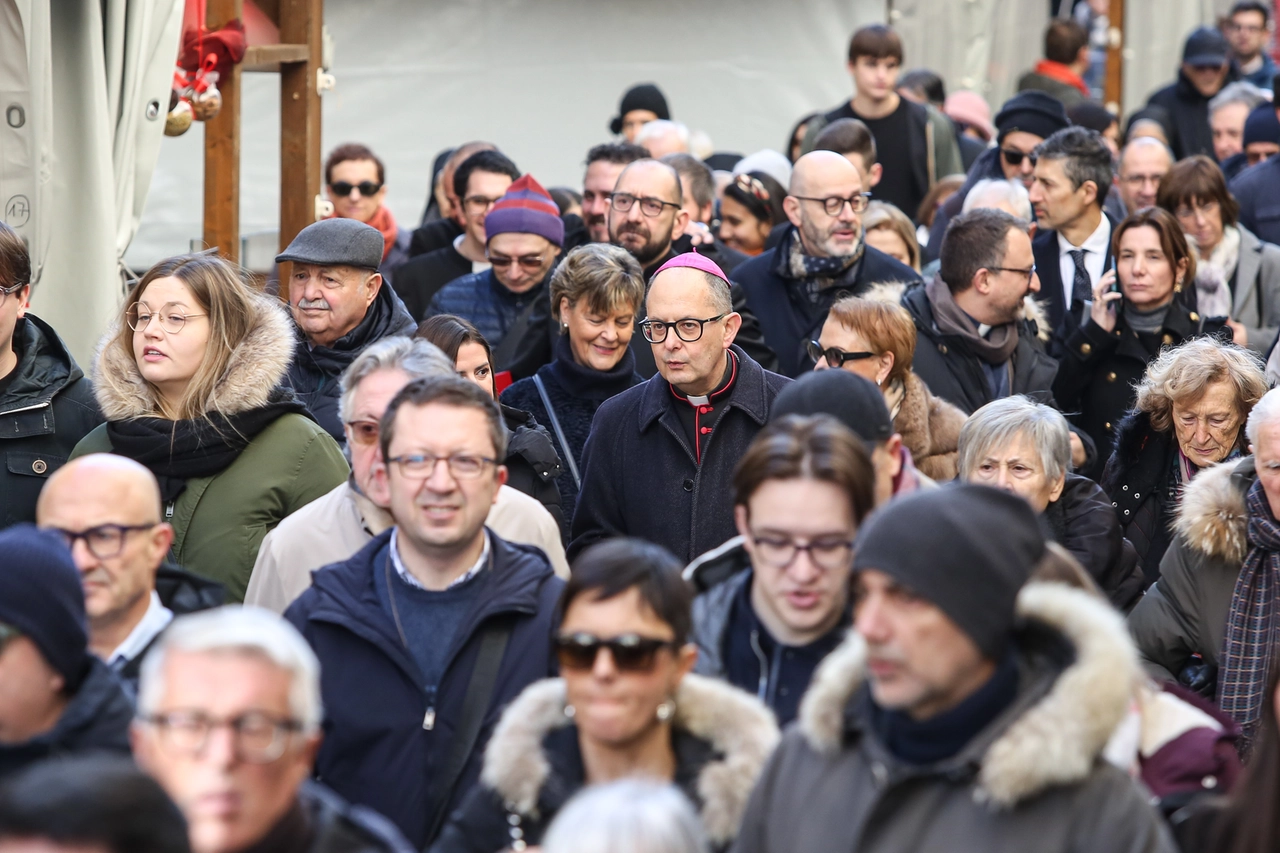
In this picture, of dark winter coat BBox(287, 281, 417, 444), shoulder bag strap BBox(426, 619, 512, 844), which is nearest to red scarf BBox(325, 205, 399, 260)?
dark winter coat BBox(287, 281, 417, 444)

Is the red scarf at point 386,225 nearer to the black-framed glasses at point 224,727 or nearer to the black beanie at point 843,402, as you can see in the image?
the black beanie at point 843,402

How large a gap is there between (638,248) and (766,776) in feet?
14.8

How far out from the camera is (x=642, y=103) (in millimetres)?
10656

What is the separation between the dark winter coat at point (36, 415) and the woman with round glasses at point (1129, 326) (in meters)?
3.86

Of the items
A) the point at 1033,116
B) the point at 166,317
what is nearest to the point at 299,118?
the point at 166,317

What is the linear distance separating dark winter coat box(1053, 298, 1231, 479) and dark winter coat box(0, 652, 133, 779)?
14.9ft

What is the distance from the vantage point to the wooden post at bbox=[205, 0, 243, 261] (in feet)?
24.3

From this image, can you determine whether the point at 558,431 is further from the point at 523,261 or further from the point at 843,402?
the point at 843,402

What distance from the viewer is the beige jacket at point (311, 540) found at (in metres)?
4.48

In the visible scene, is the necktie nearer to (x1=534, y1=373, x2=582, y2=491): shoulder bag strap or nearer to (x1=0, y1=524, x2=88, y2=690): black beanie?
(x1=534, y1=373, x2=582, y2=491): shoulder bag strap

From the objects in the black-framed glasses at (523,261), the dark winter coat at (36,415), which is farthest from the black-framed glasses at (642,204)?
the dark winter coat at (36,415)

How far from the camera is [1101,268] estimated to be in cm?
791

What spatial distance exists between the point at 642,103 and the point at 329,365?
5.17 meters

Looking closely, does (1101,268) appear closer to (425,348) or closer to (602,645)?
(425,348)
